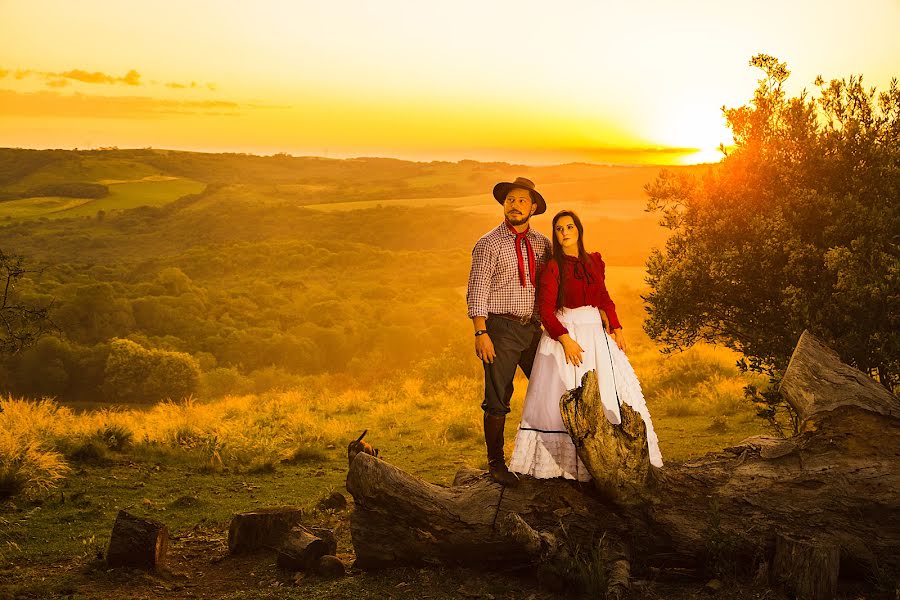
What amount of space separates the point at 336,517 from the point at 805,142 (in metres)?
8.96

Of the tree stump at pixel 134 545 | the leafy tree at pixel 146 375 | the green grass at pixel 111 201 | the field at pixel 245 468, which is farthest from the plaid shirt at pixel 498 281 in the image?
the green grass at pixel 111 201

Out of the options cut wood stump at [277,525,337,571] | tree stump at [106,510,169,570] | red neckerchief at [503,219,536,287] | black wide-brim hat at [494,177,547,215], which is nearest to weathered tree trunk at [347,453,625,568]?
cut wood stump at [277,525,337,571]

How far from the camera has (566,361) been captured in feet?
26.1

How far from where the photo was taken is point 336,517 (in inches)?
423

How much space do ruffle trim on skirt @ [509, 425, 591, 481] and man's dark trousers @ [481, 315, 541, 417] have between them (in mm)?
425

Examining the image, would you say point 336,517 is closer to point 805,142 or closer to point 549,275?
point 549,275

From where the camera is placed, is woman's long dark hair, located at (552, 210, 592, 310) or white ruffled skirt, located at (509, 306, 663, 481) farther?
woman's long dark hair, located at (552, 210, 592, 310)

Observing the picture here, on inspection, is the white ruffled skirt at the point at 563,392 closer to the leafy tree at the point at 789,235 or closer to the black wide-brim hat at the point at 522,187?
the black wide-brim hat at the point at 522,187

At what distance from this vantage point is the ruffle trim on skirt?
7.94 metres

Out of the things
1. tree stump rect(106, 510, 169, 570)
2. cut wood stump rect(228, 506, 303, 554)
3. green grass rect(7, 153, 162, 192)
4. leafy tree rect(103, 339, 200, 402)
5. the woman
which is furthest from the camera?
green grass rect(7, 153, 162, 192)

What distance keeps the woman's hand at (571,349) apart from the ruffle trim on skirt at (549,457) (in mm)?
787

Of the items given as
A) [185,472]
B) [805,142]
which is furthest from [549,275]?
[185,472]

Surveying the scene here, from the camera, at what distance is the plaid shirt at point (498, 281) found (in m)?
8.17

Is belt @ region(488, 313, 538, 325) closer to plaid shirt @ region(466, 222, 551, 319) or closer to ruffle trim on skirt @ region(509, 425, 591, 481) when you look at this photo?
plaid shirt @ region(466, 222, 551, 319)
